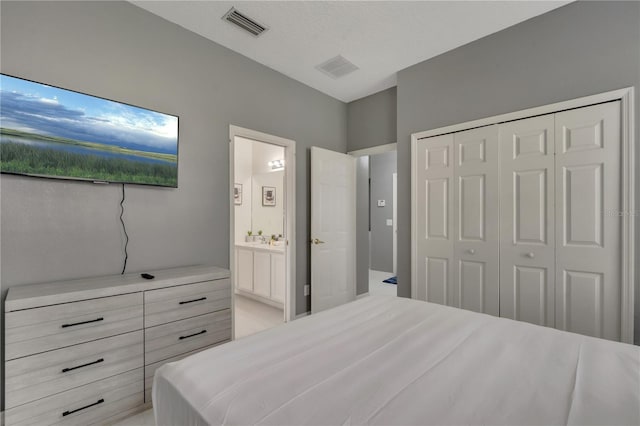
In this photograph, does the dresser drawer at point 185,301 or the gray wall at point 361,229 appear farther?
the gray wall at point 361,229

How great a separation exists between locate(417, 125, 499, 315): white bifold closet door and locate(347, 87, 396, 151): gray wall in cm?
77

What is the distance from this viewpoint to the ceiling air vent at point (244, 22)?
2.30 m

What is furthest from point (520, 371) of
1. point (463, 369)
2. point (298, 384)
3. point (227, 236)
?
point (227, 236)

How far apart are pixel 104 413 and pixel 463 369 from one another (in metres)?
2.04

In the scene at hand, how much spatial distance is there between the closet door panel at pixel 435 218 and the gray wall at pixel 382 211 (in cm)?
343

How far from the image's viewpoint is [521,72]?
246 centimetres

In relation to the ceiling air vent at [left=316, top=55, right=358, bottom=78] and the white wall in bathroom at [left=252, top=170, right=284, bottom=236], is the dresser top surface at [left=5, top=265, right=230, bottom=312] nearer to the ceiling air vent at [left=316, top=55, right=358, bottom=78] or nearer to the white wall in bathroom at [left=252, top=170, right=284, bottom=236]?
the ceiling air vent at [left=316, top=55, right=358, bottom=78]

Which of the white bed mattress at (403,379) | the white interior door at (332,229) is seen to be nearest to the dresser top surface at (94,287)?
the white bed mattress at (403,379)

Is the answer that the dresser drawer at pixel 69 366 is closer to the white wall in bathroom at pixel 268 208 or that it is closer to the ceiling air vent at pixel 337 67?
the ceiling air vent at pixel 337 67

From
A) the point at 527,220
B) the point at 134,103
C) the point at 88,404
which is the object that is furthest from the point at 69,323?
the point at 527,220

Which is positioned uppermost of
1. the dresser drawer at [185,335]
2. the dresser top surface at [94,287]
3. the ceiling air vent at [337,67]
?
the ceiling air vent at [337,67]

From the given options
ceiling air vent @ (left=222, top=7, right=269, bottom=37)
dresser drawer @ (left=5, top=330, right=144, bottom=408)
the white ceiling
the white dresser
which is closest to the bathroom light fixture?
the white ceiling

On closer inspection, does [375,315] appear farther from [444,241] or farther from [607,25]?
[607,25]

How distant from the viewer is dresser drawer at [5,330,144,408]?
1.43 metres
